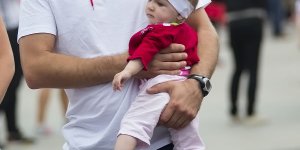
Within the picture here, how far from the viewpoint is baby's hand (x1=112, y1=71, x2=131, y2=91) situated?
2998mm

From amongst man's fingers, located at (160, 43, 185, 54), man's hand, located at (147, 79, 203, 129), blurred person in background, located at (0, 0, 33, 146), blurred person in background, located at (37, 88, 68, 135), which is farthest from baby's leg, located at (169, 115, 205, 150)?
blurred person in background, located at (37, 88, 68, 135)

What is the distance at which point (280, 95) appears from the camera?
35.7 feet

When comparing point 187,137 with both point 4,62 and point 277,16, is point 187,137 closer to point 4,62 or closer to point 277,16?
point 4,62

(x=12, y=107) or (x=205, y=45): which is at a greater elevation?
(x=205, y=45)

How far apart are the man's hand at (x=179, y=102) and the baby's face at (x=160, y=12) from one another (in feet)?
0.79

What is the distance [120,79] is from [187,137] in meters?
0.42

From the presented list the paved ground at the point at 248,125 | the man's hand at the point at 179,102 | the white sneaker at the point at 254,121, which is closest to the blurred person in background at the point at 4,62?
the man's hand at the point at 179,102

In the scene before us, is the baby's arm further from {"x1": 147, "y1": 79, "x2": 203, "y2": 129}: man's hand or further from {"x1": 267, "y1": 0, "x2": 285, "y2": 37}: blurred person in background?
{"x1": 267, "y1": 0, "x2": 285, "y2": 37}: blurred person in background

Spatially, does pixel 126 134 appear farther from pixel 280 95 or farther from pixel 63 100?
pixel 280 95

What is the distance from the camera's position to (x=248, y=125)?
29.9 ft

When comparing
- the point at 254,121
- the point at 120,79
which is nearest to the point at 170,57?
the point at 120,79

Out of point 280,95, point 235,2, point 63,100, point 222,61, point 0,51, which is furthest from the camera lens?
point 222,61

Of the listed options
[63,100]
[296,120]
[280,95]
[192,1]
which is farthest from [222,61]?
[192,1]

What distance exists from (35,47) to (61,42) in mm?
105
